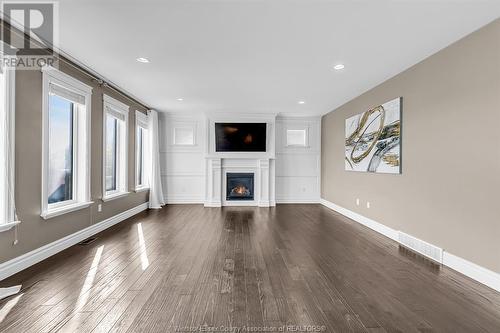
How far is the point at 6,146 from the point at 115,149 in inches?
98.0

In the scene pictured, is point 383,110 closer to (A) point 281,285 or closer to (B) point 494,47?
(B) point 494,47

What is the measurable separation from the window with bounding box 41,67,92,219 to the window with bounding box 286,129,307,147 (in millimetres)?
5096

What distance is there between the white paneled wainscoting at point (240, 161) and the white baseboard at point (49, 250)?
2530mm

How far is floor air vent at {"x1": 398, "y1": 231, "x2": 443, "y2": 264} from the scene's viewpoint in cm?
292

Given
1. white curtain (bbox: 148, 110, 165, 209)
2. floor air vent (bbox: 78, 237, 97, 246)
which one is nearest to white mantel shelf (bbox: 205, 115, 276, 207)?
white curtain (bbox: 148, 110, 165, 209)

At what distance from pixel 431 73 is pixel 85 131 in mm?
5043

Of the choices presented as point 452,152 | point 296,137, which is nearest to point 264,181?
point 296,137

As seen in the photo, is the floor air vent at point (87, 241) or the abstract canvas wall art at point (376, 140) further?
the abstract canvas wall art at point (376, 140)

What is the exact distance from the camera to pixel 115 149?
487 cm

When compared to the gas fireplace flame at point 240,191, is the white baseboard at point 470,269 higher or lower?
lower

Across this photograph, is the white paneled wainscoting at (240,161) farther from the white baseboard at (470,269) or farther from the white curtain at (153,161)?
the white baseboard at (470,269)

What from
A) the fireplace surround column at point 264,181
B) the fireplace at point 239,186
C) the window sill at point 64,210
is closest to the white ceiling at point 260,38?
the window sill at point 64,210

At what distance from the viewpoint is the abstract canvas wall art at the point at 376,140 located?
3.74 m

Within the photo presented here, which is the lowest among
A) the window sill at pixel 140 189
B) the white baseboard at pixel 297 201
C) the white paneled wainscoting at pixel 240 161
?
the white baseboard at pixel 297 201
